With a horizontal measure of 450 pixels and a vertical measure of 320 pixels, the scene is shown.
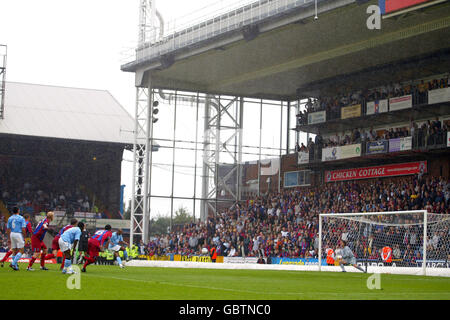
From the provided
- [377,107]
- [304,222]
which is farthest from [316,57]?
[304,222]

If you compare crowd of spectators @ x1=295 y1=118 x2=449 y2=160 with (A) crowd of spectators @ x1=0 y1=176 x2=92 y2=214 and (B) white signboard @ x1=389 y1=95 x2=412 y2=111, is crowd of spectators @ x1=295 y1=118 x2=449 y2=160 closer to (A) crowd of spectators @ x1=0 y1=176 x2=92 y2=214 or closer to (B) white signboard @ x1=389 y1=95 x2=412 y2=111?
(B) white signboard @ x1=389 y1=95 x2=412 y2=111

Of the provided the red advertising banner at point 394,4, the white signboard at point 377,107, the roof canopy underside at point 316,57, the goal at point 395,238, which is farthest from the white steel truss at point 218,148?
the red advertising banner at point 394,4

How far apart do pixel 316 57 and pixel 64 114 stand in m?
23.6

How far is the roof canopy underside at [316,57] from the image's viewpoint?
38.0m

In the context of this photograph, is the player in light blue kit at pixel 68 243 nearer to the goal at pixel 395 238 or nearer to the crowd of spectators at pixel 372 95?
the goal at pixel 395 238

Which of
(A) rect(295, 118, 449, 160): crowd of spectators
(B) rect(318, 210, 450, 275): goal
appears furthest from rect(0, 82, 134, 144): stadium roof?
(B) rect(318, 210, 450, 275): goal

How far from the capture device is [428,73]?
43.3 metres

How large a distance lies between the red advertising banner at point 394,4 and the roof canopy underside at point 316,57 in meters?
1.55

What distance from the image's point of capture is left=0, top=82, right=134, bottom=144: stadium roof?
182ft

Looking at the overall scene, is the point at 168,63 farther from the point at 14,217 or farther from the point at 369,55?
the point at 14,217

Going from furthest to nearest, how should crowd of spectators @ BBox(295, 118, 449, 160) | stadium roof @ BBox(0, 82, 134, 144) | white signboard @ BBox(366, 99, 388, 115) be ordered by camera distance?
stadium roof @ BBox(0, 82, 134, 144)
white signboard @ BBox(366, 99, 388, 115)
crowd of spectators @ BBox(295, 118, 449, 160)

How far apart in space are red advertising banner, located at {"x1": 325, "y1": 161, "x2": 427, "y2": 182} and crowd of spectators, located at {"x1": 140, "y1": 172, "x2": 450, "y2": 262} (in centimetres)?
48
